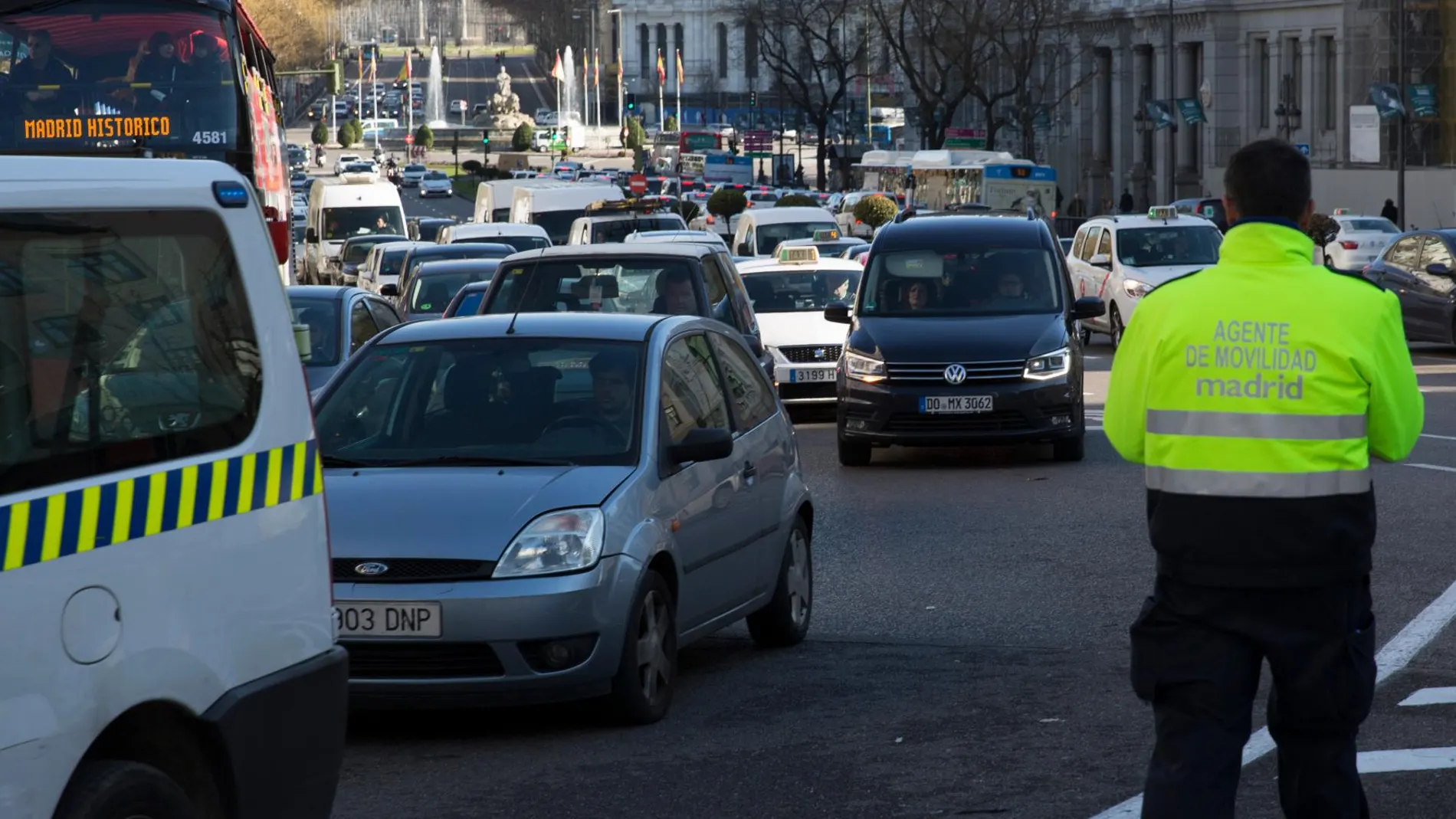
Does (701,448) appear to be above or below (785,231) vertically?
below

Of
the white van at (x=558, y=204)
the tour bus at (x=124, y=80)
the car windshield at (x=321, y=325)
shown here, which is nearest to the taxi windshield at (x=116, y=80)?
the tour bus at (x=124, y=80)

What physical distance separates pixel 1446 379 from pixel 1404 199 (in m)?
42.3

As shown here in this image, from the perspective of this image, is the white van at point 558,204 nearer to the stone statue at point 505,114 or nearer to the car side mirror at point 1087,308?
the car side mirror at point 1087,308

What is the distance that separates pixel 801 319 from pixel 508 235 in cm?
1131

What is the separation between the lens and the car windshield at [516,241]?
31.3m

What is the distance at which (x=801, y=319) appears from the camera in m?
21.5

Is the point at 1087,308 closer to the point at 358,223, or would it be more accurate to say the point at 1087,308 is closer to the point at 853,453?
the point at 853,453

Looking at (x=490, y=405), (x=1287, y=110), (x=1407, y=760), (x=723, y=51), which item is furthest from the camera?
(x=723, y=51)

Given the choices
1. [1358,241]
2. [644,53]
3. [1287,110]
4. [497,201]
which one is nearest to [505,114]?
[644,53]

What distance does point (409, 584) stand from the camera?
7184mm

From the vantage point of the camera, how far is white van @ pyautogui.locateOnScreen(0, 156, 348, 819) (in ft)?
13.5

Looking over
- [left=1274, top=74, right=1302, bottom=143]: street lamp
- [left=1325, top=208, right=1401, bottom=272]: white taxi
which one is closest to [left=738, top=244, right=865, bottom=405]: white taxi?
[left=1325, top=208, right=1401, bottom=272]: white taxi

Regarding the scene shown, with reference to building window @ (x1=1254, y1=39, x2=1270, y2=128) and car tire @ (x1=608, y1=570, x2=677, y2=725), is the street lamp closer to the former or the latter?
building window @ (x1=1254, y1=39, x2=1270, y2=128)

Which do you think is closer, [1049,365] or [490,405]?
[490,405]
